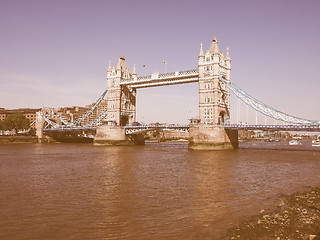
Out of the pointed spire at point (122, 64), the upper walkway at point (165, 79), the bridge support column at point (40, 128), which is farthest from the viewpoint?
the bridge support column at point (40, 128)

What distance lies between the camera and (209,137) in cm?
5453

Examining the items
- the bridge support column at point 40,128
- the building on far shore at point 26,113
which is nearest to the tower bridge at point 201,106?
the bridge support column at point 40,128

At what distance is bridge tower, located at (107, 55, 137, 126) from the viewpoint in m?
75.5

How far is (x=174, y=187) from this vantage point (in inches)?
781

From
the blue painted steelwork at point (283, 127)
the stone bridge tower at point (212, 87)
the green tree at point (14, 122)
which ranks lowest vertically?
the blue painted steelwork at point (283, 127)

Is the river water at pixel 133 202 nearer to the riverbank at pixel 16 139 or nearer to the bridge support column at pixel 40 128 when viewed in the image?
the riverbank at pixel 16 139

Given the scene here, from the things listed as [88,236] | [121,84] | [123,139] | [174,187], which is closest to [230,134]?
[123,139]

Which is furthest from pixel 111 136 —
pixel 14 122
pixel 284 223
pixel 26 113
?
pixel 26 113

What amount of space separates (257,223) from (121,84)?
6696 centimetres

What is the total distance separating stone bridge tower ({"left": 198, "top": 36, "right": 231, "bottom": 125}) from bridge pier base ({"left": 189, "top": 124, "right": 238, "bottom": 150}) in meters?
2.71

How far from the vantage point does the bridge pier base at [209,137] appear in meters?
54.3

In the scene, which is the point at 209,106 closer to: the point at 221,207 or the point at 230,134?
the point at 230,134

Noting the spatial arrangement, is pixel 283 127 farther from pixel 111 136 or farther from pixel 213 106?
pixel 111 136

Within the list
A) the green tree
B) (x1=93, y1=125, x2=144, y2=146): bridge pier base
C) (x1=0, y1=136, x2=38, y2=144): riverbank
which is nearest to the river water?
(x1=93, y1=125, x2=144, y2=146): bridge pier base
